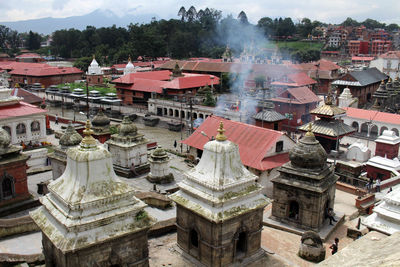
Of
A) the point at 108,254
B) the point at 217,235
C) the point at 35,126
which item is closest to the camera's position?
the point at 108,254

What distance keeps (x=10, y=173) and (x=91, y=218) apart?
1058 cm

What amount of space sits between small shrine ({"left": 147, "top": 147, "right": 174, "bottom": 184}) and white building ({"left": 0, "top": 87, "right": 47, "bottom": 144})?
13.4 m

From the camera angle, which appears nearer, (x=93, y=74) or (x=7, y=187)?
(x=7, y=187)

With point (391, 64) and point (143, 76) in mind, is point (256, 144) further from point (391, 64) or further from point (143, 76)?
point (391, 64)

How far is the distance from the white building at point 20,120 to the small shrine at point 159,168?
13365 mm

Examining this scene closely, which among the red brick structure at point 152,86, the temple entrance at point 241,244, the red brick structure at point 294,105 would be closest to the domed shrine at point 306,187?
the temple entrance at point 241,244

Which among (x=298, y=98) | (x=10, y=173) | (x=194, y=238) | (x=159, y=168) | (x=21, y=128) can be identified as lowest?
(x=159, y=168)

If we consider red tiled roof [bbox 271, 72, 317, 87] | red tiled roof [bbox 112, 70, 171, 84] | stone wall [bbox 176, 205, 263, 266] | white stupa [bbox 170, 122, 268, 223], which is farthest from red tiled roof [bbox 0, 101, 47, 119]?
red tiled roof [bbox 271, 72, 317, 87]

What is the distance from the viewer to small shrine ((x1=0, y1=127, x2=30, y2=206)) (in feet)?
58.9

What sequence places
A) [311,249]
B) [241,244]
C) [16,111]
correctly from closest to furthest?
1. [241,244]
2. [311,249]
3. [16,111]

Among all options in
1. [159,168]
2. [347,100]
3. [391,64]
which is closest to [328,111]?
[159,168]

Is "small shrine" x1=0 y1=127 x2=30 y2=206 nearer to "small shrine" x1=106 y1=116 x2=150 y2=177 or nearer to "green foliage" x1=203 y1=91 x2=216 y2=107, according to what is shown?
"small shrine" x1=106 y1=116 x2=150 y2=177

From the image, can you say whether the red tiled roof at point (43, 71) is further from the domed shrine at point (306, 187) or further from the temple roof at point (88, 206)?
the temple roof at point (88, 206)

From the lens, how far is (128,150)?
24.3 meters
